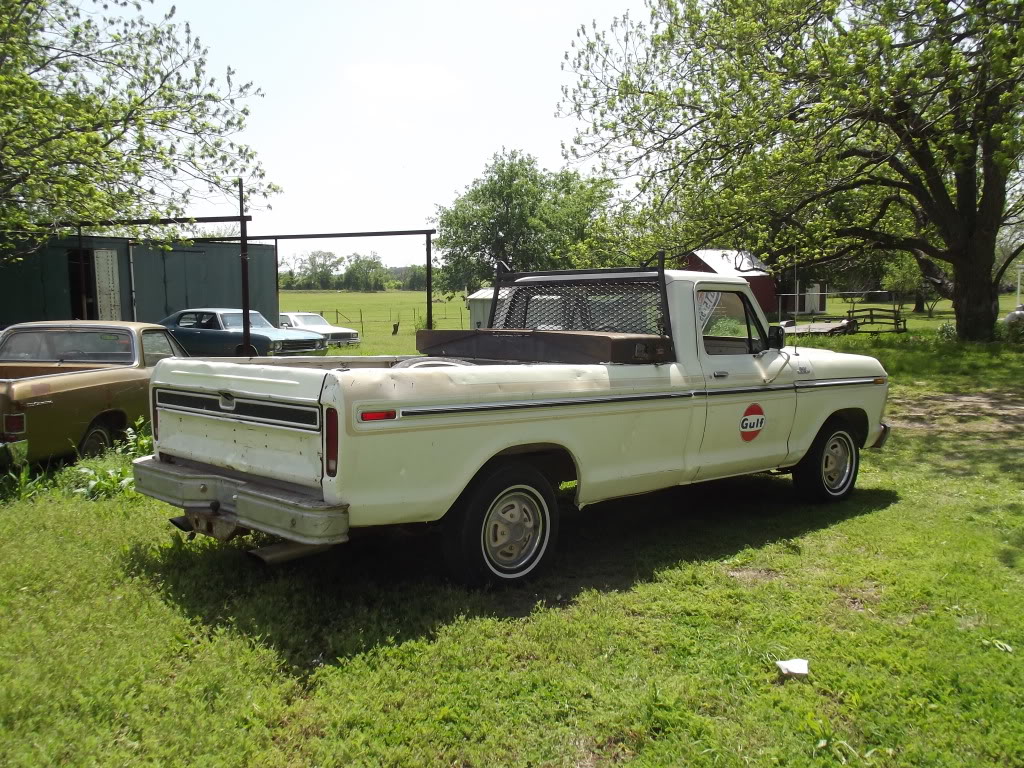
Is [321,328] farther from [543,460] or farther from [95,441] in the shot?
[543,460]

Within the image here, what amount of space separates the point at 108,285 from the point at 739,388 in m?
19.8

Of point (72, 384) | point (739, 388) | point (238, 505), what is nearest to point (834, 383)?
A: point (739, 388)

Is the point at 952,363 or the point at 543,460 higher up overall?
the point at 543,460

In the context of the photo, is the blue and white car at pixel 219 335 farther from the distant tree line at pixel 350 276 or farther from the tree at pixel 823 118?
the distant tree line at pixel 350 276

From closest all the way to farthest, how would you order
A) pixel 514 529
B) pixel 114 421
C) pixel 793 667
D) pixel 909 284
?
pixel 793 667 < pixel 514 529 < pixel 114 421 < pixel 909 284

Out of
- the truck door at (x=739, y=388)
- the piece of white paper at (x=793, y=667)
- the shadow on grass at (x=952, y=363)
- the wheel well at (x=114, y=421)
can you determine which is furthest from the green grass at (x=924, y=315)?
the piece of white paper at (x=793, y=667)

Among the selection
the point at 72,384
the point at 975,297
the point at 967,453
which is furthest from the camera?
the point at 975,297

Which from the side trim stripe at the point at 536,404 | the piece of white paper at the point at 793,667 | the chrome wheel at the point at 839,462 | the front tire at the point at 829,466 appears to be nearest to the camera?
the piece of white paper at the point at 793,667

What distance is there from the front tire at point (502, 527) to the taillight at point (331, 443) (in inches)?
31.6

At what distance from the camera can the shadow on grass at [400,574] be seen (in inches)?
161

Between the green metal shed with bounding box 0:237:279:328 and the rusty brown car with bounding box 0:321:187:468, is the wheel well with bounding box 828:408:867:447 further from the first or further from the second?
the green metal shed with bounding box 0:237:279:328

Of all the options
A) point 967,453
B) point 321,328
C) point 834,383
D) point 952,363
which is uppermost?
point 834,383

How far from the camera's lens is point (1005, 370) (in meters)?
15.3

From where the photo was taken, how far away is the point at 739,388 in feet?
19.3
